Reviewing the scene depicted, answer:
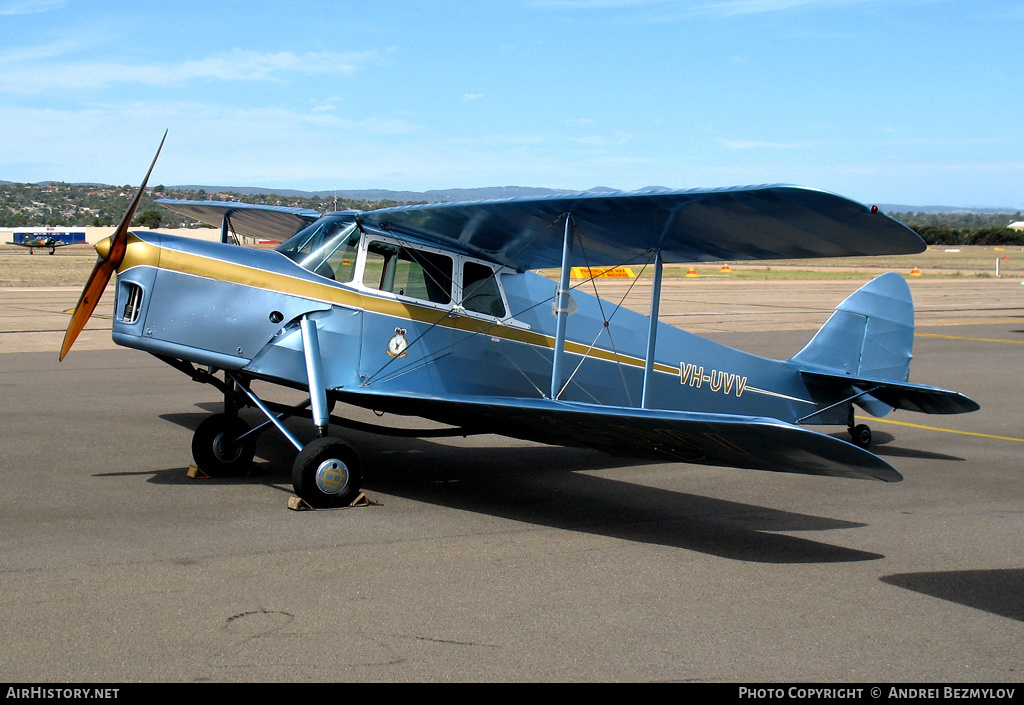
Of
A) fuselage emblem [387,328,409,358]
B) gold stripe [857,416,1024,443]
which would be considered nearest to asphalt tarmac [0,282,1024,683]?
gold stripe [857,416,1024,443]

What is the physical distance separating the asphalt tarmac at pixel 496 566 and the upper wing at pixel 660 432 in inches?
23.4

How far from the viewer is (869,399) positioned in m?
9.48

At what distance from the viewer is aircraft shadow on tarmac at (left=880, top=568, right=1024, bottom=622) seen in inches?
195

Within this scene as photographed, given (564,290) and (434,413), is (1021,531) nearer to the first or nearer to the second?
(564,290)

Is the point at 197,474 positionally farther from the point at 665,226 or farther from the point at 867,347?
the point at 867,347

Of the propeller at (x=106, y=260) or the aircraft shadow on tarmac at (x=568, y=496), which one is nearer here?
the aircraft shadow on tarmac at (x=568, y=496)

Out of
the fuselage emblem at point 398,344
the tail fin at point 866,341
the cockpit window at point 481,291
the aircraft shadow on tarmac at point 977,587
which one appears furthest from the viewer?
the tail fin at point 866,341

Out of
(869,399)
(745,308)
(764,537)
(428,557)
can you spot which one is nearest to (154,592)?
(428,557)

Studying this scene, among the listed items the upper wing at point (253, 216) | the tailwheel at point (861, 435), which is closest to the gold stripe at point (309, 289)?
the upper wing at point (253, 216)

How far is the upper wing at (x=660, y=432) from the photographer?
5055mm

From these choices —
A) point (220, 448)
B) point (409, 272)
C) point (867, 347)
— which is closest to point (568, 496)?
point (409, 272)

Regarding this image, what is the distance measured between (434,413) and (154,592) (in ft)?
8.98

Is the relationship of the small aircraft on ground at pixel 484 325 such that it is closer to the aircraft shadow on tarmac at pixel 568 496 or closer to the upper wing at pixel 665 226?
the upper wing at pixel 665 226

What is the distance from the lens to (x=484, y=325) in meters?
7.82
